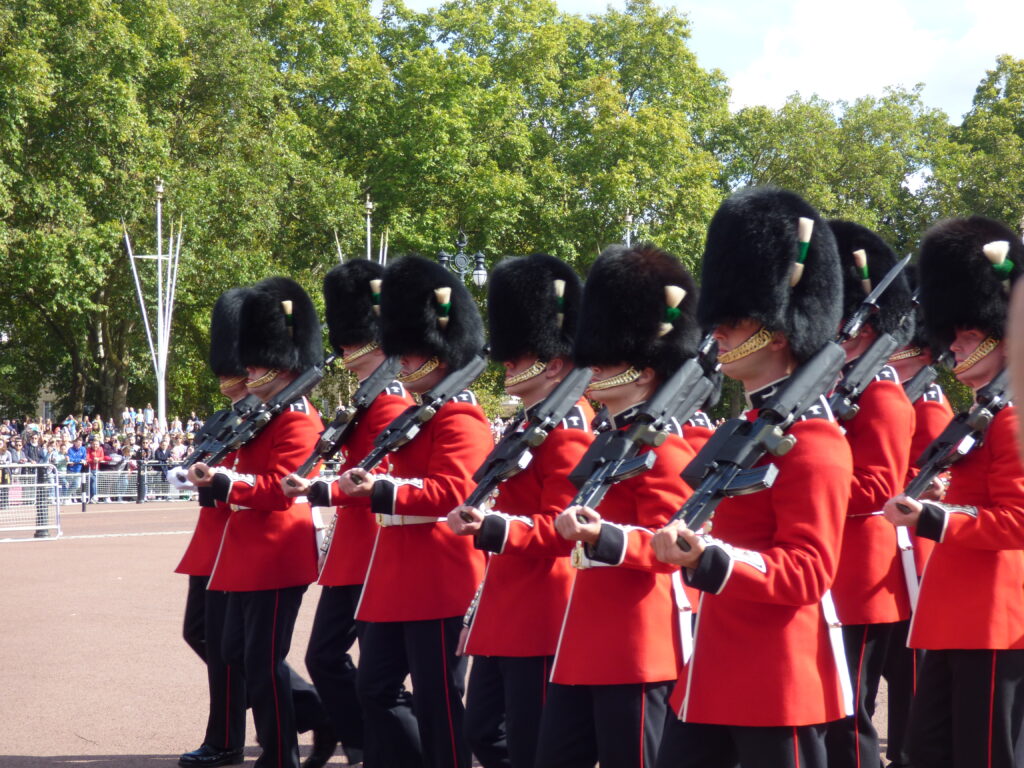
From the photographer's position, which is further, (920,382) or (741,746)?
(920,382)

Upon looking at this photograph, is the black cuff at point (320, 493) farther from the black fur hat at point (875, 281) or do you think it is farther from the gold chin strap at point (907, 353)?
the gold chin strap at point (907, 353)

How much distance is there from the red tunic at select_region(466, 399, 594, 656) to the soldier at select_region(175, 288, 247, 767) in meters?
1.80

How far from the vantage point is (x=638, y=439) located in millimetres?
3572

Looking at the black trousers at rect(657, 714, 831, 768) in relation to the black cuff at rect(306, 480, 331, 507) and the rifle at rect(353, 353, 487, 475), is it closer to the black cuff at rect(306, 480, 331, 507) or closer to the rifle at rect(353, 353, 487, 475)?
the rifle at rect(353, 353, 487, 475)

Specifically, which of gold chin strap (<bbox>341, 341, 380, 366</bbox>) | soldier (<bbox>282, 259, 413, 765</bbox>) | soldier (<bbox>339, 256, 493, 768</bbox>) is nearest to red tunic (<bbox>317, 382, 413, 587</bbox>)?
soldier (<bbox>282, 259, 413, 765</bbox>)

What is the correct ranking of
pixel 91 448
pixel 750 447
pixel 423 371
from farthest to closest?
pixel 91 448 → pixel 423 371 → pixel 750 447

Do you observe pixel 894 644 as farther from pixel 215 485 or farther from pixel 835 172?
pixel 835 172

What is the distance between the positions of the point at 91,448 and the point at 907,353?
2164 cm

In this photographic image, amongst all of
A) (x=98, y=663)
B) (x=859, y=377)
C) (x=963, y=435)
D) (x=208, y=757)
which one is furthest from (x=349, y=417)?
(x=98, y=663)

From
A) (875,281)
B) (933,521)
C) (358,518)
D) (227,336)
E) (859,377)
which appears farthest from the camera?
(227,336)

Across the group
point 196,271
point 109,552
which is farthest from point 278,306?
point 196,271

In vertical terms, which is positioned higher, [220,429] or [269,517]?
[220,429]

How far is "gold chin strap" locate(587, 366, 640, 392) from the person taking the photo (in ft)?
13.2

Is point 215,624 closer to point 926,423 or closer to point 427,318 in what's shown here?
point 427,318
